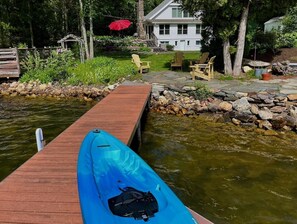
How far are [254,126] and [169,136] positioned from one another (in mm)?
2881

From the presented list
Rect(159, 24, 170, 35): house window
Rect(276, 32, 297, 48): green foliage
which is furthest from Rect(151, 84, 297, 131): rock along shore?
Rect(159, 24, 170, 35): house window

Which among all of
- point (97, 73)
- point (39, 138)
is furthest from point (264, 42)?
point (39, 138)

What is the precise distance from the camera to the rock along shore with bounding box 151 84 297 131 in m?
9.52

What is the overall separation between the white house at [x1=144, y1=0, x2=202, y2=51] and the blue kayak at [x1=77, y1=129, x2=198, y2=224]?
3160cm

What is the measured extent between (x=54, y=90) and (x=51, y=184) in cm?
1041

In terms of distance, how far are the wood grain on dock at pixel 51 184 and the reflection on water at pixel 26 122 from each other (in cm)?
178

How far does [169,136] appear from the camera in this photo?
29.3 feet

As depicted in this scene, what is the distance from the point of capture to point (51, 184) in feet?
14.2

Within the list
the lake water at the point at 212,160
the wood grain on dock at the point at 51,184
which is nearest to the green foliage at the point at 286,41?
the lake water at the point at 212,160

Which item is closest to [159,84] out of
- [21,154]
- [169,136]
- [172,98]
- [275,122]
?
[172,98]

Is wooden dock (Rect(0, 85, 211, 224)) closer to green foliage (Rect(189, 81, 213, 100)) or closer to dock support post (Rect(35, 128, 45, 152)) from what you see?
dock support post (Rect(35, 128, 45, 152))

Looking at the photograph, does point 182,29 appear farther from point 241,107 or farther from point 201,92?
point 241,107

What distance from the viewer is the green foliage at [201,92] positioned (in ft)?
36.8

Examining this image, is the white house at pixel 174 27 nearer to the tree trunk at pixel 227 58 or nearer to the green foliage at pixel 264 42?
the green foliage at pixel 264 42
